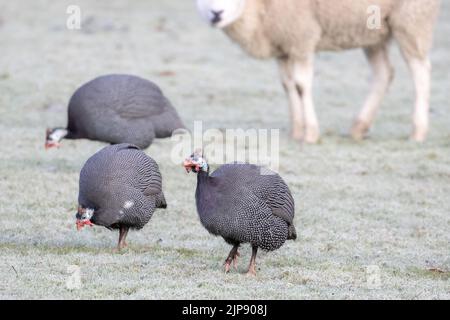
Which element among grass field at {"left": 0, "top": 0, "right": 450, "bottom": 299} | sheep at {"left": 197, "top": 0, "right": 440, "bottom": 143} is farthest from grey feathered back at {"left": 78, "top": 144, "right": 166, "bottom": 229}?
sheep at {"left": 197, "top": 0, "right": 440, "bottom": 143}

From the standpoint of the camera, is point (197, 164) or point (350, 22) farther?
point (350, 22)

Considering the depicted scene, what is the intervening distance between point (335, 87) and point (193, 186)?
5.46 metres

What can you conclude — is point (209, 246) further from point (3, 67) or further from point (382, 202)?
point (3, 67)

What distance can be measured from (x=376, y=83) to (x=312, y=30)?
115 cm

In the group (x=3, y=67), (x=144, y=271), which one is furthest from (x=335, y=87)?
(x=144, y=271)

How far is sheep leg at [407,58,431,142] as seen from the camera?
36.3 ft

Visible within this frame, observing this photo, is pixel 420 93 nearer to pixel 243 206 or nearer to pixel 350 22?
pixel 350 22

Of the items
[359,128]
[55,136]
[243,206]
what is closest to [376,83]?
[359,128]

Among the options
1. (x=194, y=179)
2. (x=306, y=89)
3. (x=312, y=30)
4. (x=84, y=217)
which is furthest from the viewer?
(x=306, y=89)

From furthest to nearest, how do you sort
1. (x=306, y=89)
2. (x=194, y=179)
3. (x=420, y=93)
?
(x=420, y=93) < (x=306, y=89) < (x=194, y=179)

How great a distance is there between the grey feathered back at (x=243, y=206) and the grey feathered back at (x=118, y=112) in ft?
7.41

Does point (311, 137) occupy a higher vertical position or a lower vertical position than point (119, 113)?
lower

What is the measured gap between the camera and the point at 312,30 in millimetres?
10758

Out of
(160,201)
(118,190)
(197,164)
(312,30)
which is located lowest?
(312,30)
